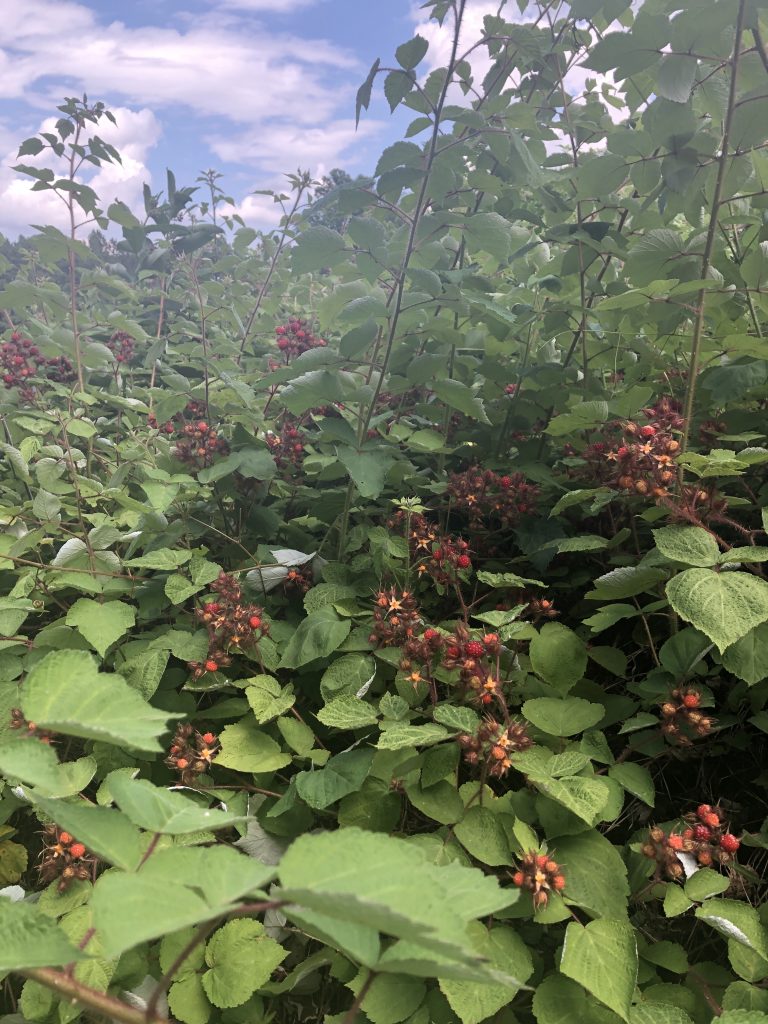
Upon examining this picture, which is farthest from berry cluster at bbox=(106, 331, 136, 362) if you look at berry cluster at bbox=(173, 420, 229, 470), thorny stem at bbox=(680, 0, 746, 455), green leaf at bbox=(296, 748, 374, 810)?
thorny stem at bbox=(680, 0, 746, 455)

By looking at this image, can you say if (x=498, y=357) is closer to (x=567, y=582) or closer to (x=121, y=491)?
(x=567, y=582)

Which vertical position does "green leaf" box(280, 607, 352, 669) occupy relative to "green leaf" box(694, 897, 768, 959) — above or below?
above

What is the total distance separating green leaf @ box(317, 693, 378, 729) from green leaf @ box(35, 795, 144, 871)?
0.77 metres

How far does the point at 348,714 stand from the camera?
1475 millimetres

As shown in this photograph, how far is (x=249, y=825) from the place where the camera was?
5.00 feet

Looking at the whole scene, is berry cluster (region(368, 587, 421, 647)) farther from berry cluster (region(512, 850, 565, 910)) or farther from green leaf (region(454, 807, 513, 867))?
berry cluster (region(512, 850, 565, 910))

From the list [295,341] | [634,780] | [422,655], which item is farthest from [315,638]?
[295,341]

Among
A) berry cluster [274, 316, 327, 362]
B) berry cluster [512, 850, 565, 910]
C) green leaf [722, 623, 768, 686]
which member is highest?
berry cluster [274, 316, 327, 362]

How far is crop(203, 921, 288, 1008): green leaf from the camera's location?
124 centimetres

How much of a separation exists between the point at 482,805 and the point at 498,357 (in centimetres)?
185

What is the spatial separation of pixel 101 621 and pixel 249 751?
0.57 meters

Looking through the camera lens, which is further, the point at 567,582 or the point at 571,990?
the point at 567,582

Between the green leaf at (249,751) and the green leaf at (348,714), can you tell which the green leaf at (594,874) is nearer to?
the green leaf at (348,714)

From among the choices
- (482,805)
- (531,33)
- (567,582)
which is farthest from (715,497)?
(531,33)
